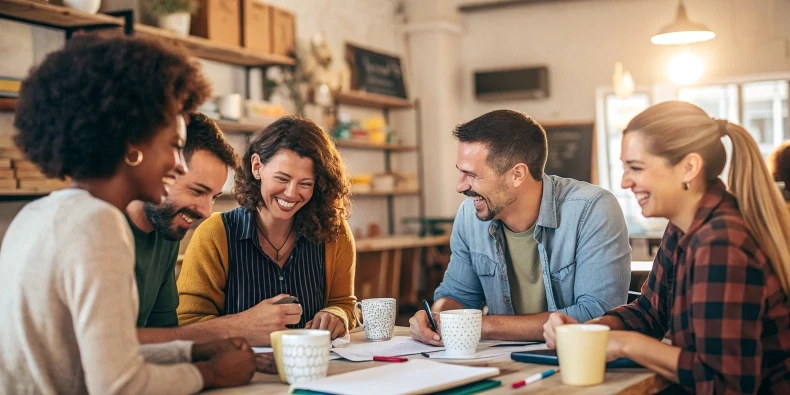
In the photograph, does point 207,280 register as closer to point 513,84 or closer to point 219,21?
point 219,21

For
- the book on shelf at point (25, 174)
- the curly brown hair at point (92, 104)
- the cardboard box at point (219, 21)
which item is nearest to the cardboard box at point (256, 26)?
the cardboard box at point (219, 21)

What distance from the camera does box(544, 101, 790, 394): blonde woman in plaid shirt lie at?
59.2 inches

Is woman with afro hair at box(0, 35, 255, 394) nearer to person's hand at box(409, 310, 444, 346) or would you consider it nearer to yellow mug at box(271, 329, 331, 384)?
yellow mug at box(271, 329, 331, 384)

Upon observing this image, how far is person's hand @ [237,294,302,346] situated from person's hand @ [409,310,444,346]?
0.28 metres

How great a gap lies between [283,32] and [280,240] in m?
3.74

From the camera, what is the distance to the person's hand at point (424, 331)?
1.97 metres

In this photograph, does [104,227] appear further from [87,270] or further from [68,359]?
[68,359]

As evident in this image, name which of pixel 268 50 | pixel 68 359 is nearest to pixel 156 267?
pixel 68 359

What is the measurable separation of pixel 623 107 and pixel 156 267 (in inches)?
247

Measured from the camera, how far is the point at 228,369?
4.97 feet

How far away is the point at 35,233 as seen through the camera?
1307 millimetres

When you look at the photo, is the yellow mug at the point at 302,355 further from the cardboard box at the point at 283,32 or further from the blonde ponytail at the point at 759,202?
the cardboard box at the point at 283,32

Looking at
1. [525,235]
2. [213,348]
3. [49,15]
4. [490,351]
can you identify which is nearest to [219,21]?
[49,15]

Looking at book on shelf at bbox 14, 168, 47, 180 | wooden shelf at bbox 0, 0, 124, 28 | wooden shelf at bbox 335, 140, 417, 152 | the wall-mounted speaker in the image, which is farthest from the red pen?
the wall-mounted speaker
